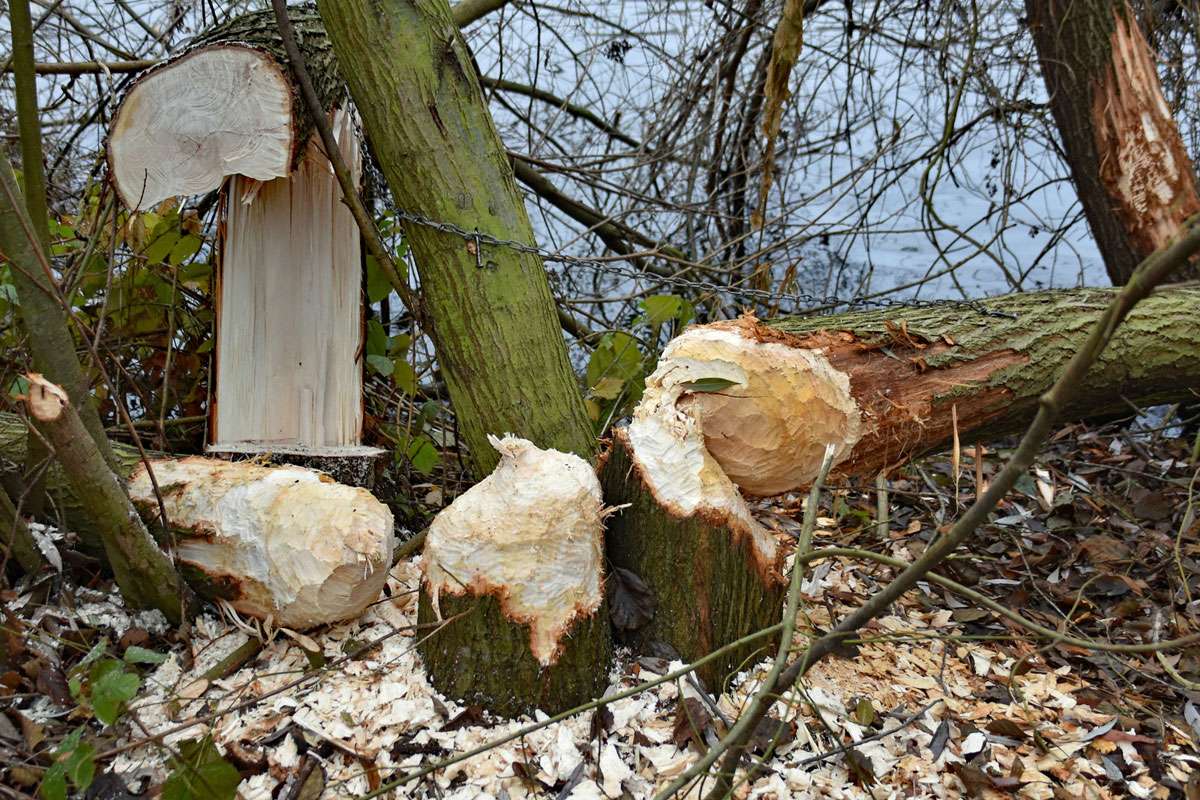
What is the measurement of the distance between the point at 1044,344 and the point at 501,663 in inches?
63.1

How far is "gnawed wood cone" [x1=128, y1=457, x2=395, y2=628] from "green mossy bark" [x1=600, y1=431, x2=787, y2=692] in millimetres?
541

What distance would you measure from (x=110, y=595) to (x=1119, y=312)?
209cm

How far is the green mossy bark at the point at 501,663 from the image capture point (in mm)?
1842

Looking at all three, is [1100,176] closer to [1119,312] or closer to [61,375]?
[1119,312]

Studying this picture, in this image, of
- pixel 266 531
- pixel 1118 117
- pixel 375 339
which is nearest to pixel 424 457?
pixel 375 339

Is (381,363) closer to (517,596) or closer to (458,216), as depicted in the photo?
(458,216)

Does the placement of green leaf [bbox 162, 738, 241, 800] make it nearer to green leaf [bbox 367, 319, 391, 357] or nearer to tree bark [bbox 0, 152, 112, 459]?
tree bark [bbox 0, 152, 112, 459]

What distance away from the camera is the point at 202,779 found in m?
1.47

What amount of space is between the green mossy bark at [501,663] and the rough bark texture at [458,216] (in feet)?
1.52

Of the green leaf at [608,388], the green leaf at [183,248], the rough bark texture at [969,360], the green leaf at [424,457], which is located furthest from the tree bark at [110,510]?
the rough bark texture at [969,360]

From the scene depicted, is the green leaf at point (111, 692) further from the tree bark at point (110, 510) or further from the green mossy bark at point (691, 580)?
the green mossy bark at point (691, 580)

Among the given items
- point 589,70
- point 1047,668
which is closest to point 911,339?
point 1047,668

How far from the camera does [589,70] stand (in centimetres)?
405

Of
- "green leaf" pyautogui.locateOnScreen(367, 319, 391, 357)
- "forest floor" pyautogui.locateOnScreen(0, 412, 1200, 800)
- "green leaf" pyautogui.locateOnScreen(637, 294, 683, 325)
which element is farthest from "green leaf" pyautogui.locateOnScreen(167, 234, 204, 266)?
"green leaf" pyautogui.locateOnScreen(637, 294, 683, 325)
